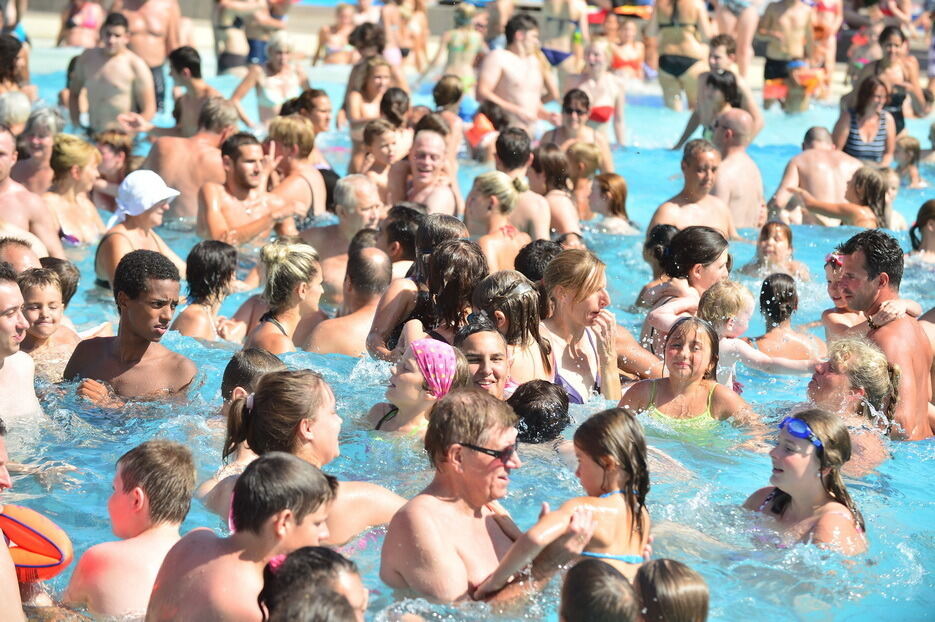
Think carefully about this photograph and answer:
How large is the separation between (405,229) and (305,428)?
132 inches

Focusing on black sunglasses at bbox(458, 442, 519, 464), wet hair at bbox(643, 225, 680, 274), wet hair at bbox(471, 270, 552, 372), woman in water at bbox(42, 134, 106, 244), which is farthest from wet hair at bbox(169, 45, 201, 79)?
black sunglasses at bbox(458, 442, 519, 464)

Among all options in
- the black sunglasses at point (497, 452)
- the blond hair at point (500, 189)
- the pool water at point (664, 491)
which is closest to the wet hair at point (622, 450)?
the black sunglasses at point (497, 452)

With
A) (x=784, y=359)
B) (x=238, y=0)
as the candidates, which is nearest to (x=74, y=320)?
(x=784, y=359)

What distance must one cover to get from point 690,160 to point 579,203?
1680 millimetres

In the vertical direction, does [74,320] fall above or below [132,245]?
below

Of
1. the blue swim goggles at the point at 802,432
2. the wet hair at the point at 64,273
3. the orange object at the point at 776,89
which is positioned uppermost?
the blue swim goggles at the point at 802,432

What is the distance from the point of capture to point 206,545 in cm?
359

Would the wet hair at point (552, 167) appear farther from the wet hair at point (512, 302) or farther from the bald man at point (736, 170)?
the wet hair at point (512, 302)

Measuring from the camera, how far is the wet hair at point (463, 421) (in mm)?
3930

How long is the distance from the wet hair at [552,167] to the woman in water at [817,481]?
5.10 metres

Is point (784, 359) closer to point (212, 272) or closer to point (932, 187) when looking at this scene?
point (212, 272)

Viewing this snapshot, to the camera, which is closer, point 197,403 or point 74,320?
point 197,403

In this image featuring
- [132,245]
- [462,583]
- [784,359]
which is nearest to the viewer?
[462,583]

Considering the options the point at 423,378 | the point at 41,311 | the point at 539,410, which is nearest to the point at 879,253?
the point at 539,410
